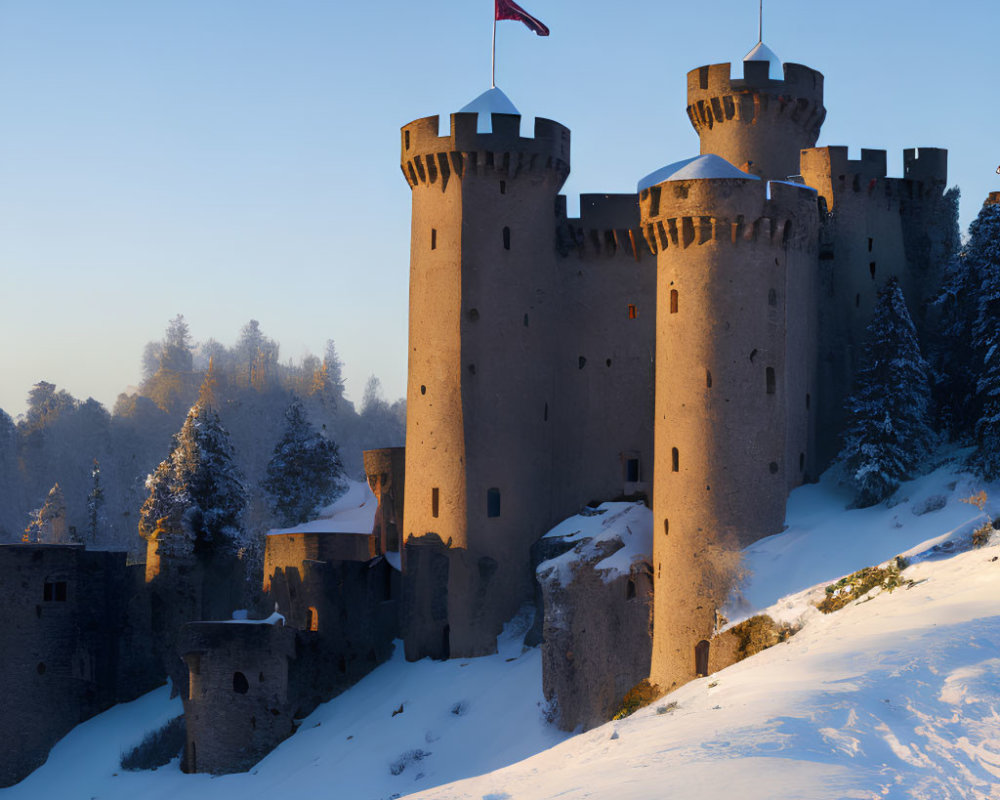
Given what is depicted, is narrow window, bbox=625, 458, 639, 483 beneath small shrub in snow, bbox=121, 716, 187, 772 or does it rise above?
above

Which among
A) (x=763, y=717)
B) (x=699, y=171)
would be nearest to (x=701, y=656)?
(x=699, y=171)

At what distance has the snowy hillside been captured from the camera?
60.2 feet

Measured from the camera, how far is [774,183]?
1507 inches

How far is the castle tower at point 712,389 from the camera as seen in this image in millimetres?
36406

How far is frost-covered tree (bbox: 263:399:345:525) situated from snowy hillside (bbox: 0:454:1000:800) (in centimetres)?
1858

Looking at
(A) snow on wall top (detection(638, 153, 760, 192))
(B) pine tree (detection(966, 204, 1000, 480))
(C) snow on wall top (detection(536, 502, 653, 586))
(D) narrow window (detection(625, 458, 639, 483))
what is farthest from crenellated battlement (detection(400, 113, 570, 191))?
(B) pine tree (detection(966, 204, 1000, 480))

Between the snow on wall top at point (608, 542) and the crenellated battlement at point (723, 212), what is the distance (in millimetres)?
9033

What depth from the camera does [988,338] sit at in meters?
37.9

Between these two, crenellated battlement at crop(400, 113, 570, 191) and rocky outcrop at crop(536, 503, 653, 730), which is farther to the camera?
crenellated battlement at crop(400, 113, 570, 191)

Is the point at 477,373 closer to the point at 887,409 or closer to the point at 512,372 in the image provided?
the point at 512,372

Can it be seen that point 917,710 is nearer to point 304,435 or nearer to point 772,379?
point 772,379

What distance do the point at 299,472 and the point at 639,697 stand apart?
3871cm

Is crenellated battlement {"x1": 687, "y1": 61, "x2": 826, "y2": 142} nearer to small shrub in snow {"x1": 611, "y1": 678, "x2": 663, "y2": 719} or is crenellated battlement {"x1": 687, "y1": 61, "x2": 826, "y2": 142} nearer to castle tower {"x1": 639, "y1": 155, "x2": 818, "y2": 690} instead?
castle tower {"x1": 639, "y1": 155, "x2": 818, "y2": 690}

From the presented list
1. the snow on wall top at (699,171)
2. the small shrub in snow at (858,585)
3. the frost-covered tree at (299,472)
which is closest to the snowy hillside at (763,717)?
the small shrub in snow at (858,585)
